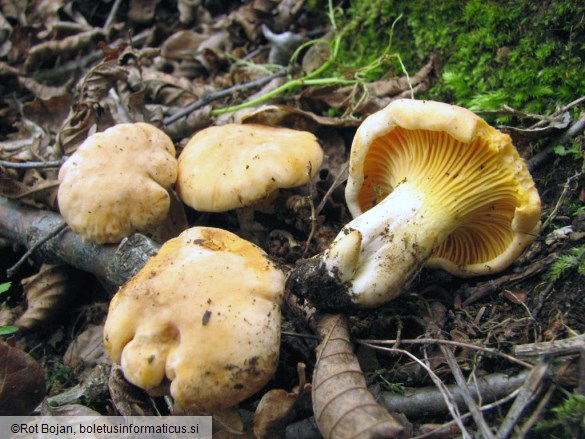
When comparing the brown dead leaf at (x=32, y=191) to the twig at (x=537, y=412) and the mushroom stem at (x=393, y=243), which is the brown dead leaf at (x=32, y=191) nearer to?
the mushroom stem at (x=393, y=243)

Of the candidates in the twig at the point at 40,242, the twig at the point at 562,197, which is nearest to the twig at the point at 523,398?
the twig at the point at 562,197

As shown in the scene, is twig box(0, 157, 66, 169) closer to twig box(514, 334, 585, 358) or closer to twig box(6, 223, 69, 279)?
twig box(6, 223, 69, 279)

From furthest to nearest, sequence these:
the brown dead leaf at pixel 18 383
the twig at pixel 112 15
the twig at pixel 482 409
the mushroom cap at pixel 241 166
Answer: the twig at pixel 112 15, the mushroom cap at pixel 241 166, the brown dead leaf at pixel 18 383, the twig at pixel 482 409

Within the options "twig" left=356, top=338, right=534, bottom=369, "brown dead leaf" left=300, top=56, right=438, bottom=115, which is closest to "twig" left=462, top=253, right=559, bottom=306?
"twig" left=356, top=338, right=534, bottom=369

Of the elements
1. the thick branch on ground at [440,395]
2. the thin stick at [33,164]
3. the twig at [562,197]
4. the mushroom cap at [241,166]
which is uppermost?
the twig at [562,197]

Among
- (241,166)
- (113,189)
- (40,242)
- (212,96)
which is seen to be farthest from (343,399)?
(212,96)

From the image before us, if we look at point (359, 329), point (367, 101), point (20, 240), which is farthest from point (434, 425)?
point (20, 240)

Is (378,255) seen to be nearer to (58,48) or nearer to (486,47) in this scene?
(486,47)
